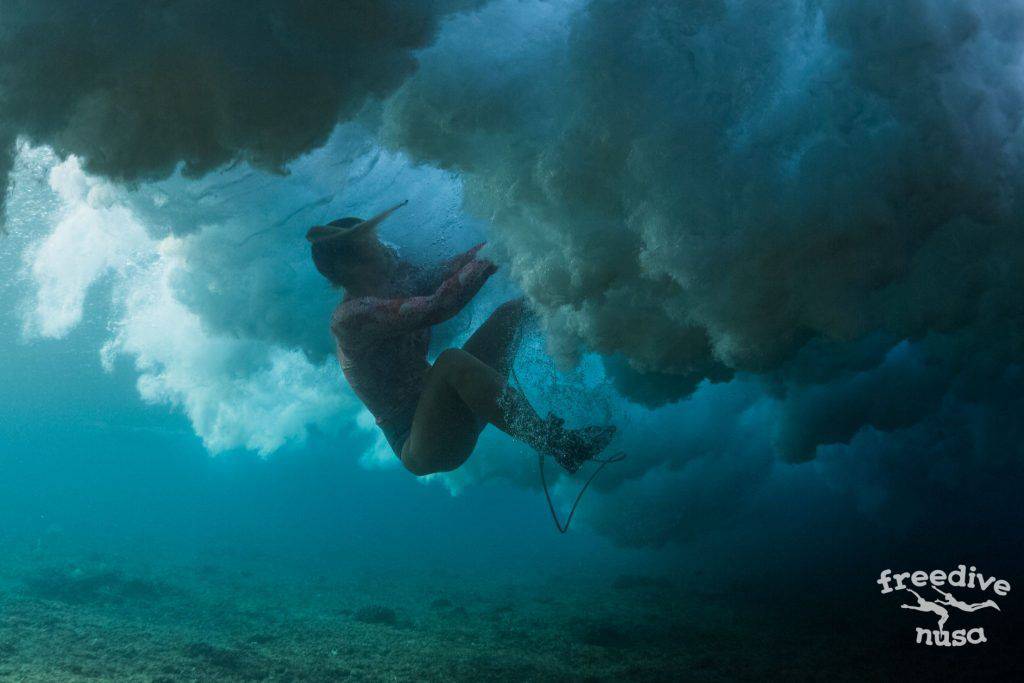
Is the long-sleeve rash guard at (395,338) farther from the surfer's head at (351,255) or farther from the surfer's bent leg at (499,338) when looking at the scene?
the surfer's bent leg at (499,338)

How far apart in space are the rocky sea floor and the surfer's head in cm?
500

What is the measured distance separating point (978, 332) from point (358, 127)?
7915 millimetres

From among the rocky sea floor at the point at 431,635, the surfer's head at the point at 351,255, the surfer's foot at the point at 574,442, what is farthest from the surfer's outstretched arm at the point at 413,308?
the rocky sea floor at the point at 431,635

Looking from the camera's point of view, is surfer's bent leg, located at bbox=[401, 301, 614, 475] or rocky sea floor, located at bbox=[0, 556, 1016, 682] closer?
surfer's bent leg, located at bbox=[401, 301, 614, 475]

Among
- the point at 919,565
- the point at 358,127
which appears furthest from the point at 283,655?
the point at 919,565

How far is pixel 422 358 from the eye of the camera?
555 centimetres

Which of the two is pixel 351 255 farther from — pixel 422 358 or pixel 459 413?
pixel 459 413

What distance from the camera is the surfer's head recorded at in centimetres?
478

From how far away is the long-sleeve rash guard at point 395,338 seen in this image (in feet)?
14.7

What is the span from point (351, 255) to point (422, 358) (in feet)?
4.10

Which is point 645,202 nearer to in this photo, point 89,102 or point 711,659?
point 89,102

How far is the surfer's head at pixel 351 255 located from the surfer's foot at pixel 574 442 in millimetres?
2083

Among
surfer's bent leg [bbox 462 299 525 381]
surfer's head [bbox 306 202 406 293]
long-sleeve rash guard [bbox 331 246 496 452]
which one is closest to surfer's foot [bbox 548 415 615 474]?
surfer's bent leg [bbox 462 299 525 381]

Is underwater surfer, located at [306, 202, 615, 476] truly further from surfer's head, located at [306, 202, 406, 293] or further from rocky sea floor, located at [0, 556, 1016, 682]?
rocky sea floor, located at [0, 556, 1016, 682]
